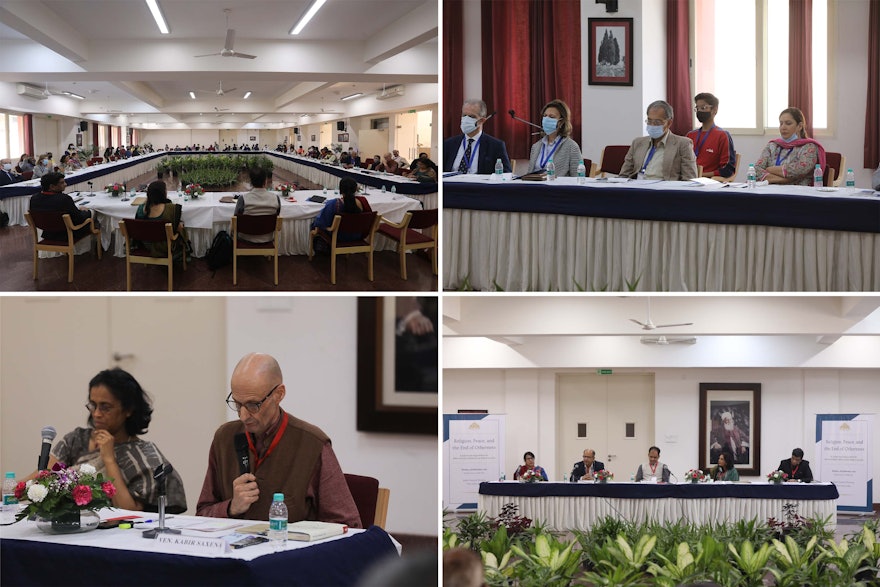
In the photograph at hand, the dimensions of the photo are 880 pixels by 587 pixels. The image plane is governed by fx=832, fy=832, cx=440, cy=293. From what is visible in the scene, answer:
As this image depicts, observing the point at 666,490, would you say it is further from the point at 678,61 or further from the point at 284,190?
the point at 284,190

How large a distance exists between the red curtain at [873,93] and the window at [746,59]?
0.41m

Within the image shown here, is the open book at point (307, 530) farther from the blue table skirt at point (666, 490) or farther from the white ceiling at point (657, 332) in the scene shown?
the blue table skirt at point (666, 490)

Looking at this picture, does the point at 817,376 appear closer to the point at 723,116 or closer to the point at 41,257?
the point at 723,116

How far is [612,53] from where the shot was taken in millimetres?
6727

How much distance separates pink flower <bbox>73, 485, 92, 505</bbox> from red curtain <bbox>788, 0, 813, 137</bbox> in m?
6.80

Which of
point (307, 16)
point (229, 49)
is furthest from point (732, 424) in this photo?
point (229, 49)

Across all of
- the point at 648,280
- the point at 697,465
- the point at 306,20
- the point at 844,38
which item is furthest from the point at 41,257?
the point at 697,465

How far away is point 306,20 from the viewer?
6117 millimetres

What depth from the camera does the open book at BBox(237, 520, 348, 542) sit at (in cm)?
255

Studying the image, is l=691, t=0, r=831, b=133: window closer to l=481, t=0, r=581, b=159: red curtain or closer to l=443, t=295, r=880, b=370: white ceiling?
l=481, t=0, r=581, b=159: red curtain

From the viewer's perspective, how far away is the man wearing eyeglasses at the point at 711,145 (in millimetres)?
5168

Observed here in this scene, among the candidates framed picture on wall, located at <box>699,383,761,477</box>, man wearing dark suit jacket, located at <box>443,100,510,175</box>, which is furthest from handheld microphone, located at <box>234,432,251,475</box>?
framed picture on wall, located at <box>699,383,761,477</box>

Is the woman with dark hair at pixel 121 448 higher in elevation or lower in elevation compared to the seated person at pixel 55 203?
lower

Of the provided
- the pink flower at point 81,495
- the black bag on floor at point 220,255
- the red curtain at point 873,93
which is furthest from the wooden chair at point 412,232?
the red curtain at point 873,93
